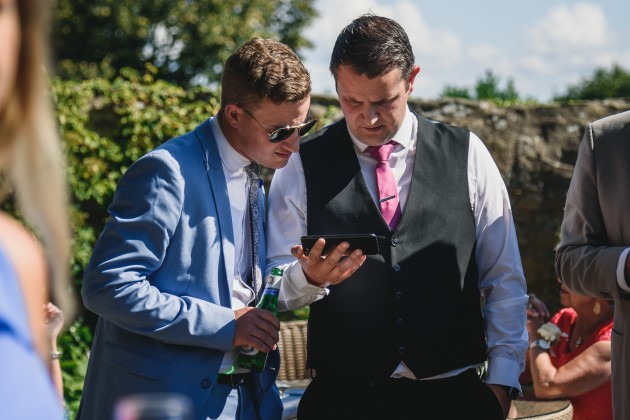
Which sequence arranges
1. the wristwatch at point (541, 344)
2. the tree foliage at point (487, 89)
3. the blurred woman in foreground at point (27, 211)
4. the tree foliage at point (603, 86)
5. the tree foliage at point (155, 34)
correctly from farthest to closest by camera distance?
the tree foliage at point (603, 86) → the tree foliage at point (155, 34) → the tree foliage at point (487, 89) → the wristwatch at point (541, 344) → the blurred woman in foreground at point (27, 211)

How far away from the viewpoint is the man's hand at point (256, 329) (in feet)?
7.80

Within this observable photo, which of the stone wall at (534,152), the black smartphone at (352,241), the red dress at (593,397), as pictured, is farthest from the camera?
the stone wall at (534,152)

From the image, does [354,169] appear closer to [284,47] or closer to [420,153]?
[420,153]

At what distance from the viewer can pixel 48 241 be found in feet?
3.09

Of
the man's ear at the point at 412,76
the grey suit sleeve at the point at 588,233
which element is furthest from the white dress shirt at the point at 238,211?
the grey suit sleeve at the point at 588,233

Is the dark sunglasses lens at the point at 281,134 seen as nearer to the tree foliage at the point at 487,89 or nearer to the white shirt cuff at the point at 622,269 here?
the white shirt cuff at the point at 622,269

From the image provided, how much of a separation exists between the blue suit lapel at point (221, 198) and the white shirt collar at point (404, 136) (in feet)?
1.73

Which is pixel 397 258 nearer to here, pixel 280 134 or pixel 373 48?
pixel 280 134

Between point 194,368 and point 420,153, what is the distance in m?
1.03

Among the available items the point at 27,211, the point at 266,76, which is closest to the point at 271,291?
the point at 266,76

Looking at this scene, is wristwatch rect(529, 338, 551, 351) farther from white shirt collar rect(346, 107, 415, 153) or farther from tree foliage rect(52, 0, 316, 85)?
tree foliage rect(52, 0, 316, 85)

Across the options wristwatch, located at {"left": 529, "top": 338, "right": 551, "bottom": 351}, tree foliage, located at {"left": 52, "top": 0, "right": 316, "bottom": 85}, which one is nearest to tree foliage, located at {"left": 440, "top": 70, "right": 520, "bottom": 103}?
tree foliage, located at {"left": 52, "top": 0, "right": 316, "bottom": 85}

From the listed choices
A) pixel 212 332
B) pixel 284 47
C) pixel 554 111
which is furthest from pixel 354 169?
pixel 554 111

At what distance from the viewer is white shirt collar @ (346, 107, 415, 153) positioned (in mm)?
2789
